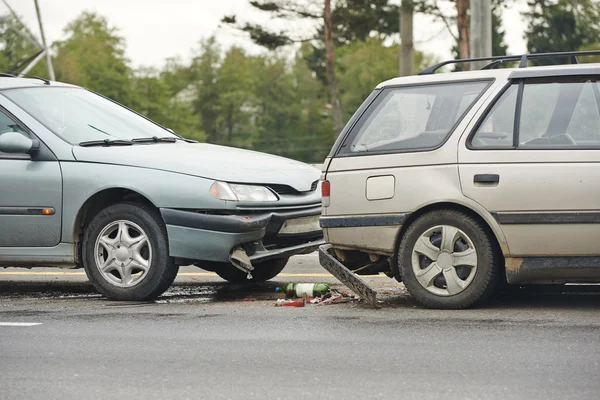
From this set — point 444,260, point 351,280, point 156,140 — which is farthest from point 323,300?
point 156,140

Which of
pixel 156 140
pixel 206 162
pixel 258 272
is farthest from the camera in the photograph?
pixel 258 272

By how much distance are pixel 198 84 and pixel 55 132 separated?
9897cm

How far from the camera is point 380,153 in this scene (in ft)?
24.5

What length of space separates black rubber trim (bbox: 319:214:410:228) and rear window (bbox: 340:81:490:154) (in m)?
0.45

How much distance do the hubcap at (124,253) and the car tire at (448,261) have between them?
1849mm

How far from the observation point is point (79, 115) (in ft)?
28.8

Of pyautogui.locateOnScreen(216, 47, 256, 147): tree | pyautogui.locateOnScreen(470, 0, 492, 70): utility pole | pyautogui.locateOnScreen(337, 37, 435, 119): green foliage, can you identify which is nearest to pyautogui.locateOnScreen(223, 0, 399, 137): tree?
pyautogui.locateOnScreen(470, 0, 492, 70): utility pole

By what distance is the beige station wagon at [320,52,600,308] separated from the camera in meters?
7.02

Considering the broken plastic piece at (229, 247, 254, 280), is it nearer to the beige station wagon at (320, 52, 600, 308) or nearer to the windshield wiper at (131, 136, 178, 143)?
the beige station wagon at (320, 52, 600, 308)

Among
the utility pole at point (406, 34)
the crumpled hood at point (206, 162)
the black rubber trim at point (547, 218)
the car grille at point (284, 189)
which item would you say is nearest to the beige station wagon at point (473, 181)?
the black rubber trim at point (547, 218)

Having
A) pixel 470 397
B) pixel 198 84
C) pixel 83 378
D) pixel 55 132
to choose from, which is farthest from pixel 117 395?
pixel 198 84

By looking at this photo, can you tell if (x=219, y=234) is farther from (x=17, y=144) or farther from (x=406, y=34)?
(x=406, y=34)

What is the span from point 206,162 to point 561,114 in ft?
8.27

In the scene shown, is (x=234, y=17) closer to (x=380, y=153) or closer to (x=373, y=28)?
(x=373, y=28)
